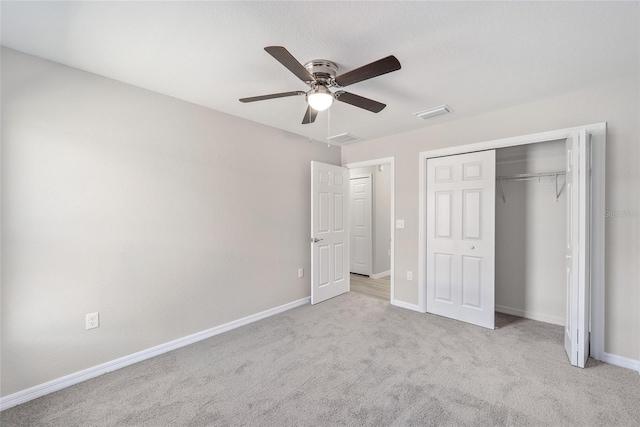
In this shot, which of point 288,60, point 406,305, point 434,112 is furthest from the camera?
point 406,305

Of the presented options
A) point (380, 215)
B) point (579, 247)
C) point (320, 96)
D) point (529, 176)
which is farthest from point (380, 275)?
point (320, 96)

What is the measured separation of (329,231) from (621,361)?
125 inches

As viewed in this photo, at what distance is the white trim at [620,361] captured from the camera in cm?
233

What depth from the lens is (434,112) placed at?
10.00 feet

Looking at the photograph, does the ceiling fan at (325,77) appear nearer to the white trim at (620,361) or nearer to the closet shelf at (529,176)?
the closet shelf at (529,176)

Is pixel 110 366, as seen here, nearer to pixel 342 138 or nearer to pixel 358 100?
pixel 358 100

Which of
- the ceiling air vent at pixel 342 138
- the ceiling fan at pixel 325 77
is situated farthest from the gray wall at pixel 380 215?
the ceiling fan at pixel 325 77

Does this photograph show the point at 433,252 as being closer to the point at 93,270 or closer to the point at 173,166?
the point at 173,166

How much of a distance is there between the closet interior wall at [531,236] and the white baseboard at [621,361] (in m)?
0.78

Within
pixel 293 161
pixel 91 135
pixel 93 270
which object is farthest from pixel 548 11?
pixel 93 270

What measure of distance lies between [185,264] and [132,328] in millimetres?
680

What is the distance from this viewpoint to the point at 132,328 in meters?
2.48

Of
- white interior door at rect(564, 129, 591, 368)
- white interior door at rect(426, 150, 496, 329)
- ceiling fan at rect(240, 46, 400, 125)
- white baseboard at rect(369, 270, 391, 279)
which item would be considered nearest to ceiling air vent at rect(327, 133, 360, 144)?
white interior door at rect(426, 150, 496, 329)

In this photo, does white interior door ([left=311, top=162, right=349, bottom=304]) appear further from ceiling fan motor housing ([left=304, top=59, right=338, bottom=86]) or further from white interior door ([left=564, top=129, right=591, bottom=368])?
white interior door ([left=564, top=129, right=591, bottom=368])
